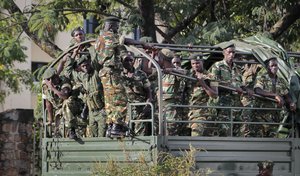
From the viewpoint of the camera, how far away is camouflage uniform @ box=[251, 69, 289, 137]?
36.0 feet

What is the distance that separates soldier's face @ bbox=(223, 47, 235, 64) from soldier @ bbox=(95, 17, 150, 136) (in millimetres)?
1325

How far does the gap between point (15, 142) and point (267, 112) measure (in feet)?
22.0

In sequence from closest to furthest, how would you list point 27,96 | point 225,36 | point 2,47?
point 225,36 < point 2,47 < point 27,96

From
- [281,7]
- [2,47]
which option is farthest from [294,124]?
[2,47]

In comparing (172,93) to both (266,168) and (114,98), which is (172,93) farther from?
(266,168)

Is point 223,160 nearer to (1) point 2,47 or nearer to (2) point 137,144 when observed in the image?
(2) point 137,144

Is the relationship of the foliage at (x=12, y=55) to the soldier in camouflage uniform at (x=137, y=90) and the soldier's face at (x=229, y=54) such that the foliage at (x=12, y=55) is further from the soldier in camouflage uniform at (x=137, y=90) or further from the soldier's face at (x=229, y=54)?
the soldier's face at (x=229, y=54)

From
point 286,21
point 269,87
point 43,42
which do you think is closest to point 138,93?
point 269,87

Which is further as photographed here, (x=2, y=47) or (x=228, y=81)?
(x=2, y=47)

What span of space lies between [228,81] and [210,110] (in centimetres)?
47

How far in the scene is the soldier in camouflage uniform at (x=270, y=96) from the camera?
10.7 m

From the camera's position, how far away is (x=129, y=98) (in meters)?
10.4

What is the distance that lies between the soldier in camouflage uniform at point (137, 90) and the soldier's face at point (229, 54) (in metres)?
1.07

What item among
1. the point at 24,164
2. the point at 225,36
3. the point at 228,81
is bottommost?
the point at 24,164
